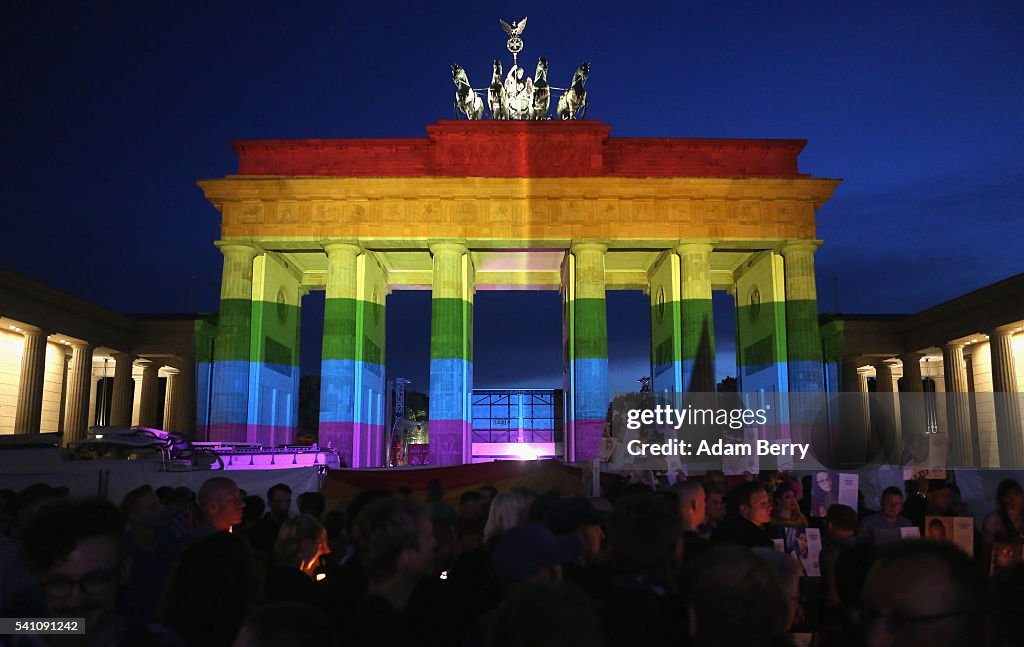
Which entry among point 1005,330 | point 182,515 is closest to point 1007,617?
point 182,515

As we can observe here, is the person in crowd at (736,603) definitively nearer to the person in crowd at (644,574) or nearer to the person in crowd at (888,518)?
the person in crowd at (644,574)

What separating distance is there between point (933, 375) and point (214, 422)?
4872cm

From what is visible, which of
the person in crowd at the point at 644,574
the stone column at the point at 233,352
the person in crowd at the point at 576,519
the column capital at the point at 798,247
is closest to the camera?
the person in crowd at the point at 644,574

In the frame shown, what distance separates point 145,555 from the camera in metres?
5.70

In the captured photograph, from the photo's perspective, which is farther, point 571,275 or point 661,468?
point 571,275

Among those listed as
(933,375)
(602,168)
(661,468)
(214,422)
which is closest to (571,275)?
(602,168)

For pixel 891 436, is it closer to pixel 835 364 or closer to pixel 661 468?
pixel 835 364

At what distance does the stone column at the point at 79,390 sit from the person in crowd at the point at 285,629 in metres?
47.6

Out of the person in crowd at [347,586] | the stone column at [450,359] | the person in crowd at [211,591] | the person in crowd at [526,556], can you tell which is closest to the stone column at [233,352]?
the stone column at [450,359]

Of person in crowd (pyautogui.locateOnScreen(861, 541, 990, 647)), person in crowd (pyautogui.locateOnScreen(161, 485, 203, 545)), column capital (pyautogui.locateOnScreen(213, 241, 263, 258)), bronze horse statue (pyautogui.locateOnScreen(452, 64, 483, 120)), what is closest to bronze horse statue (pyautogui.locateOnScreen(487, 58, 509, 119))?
bronze horse statue (pyautogui.locateOnScreen(452, 64, 483, 120))

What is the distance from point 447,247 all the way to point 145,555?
A: 104 ft

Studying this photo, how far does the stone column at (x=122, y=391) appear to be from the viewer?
157 ft

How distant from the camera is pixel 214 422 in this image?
35.4 metres

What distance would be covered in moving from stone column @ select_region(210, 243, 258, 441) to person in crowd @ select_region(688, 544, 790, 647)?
115 ft
